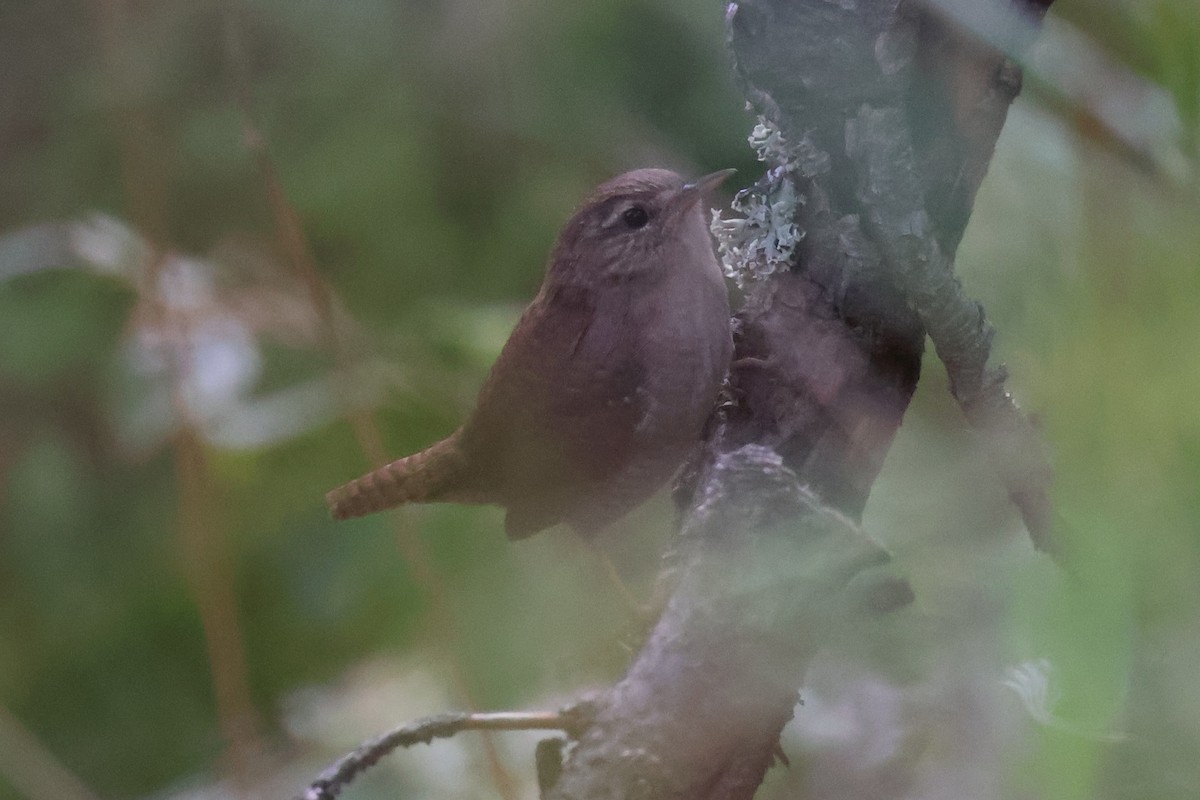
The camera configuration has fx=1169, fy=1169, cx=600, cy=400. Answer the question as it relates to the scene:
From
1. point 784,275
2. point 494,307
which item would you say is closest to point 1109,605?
point 784,275

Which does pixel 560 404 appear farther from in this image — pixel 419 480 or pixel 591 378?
pixel 419 480

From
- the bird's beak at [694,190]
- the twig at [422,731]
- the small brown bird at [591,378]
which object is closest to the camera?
the twig at [422,731]

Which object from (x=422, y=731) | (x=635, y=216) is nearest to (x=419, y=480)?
(x=635, y=216)

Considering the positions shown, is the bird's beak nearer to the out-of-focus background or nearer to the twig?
the out-of-focus background

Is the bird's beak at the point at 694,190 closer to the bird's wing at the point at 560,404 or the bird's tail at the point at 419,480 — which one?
the bird's wing at the point at 560,404

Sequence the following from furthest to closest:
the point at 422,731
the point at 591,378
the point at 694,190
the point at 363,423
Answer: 1. the point at 363,423
2. the point at 694,190
3. the point at 591,378
4. the point at 422,731

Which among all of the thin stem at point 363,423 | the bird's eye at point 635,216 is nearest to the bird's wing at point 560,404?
the bird's eye at point 635,216

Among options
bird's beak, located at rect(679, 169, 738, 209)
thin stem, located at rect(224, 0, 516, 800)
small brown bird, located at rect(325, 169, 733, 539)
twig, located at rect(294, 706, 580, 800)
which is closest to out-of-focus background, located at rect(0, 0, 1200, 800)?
thin stem, located at rect(224, 0, 516, 800)
